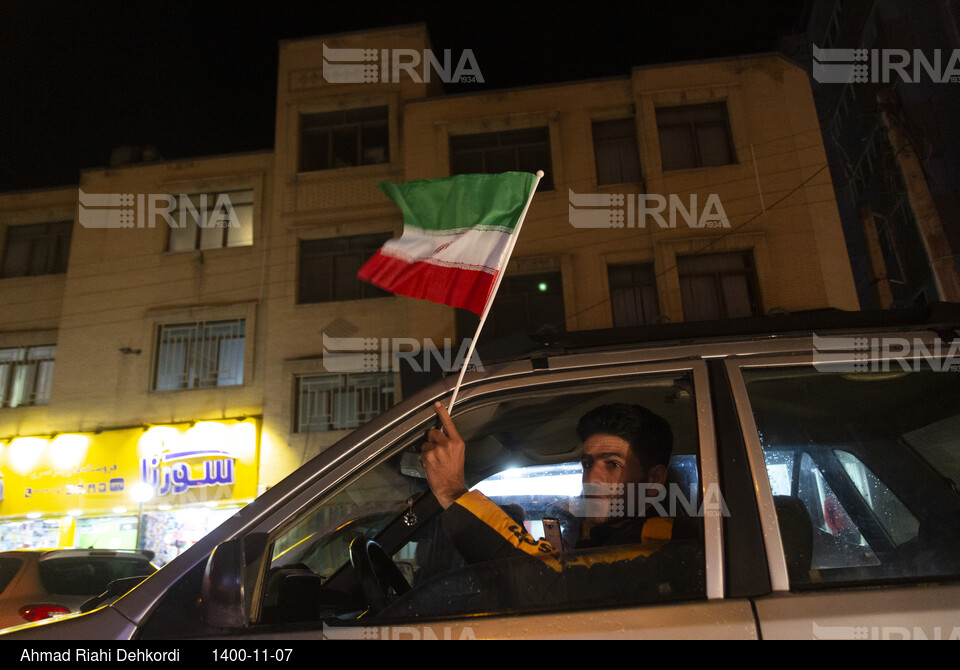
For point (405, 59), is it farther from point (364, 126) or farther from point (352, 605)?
point (352, 605)

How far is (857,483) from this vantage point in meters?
2.44

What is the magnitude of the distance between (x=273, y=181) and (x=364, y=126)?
9.08 feet

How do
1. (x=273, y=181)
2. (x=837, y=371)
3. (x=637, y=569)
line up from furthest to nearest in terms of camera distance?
1. (x=273, y=181)
2. (x=837, y=371)
3. (x=637, y=569)

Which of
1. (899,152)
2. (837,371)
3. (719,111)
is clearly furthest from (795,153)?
(837,371)

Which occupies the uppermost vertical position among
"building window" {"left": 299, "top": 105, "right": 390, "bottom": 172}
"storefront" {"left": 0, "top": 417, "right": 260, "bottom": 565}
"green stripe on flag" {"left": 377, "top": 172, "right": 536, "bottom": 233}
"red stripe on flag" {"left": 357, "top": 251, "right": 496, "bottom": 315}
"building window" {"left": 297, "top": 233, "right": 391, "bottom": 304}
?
"building window" {"left": 299, "top": 105, "right": 390, "bottom": 172}

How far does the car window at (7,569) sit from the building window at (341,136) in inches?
508

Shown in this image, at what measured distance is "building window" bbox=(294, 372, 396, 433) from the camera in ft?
51.5

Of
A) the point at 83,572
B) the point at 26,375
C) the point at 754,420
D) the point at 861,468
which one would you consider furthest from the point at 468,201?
the point at 26,375

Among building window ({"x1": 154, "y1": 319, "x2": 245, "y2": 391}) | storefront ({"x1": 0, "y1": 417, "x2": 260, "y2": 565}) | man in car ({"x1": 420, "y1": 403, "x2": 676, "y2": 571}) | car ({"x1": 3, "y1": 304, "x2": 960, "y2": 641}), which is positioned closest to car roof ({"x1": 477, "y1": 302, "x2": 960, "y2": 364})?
car ({"x1": 3, "y1": 304, "x2": 960, "y2": 641})

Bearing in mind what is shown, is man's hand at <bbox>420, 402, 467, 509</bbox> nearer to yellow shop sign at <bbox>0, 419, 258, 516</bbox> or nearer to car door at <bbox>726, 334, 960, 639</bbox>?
car door at <bbox>726, 334, 960, 639</bbox>

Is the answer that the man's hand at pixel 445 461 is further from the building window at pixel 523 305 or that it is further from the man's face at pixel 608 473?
Answer: the building window at pixel 523 305

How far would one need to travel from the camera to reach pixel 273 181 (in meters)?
17.9

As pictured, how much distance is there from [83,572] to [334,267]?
1119 centimetres

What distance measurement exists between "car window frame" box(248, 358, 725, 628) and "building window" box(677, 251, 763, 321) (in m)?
13.8
